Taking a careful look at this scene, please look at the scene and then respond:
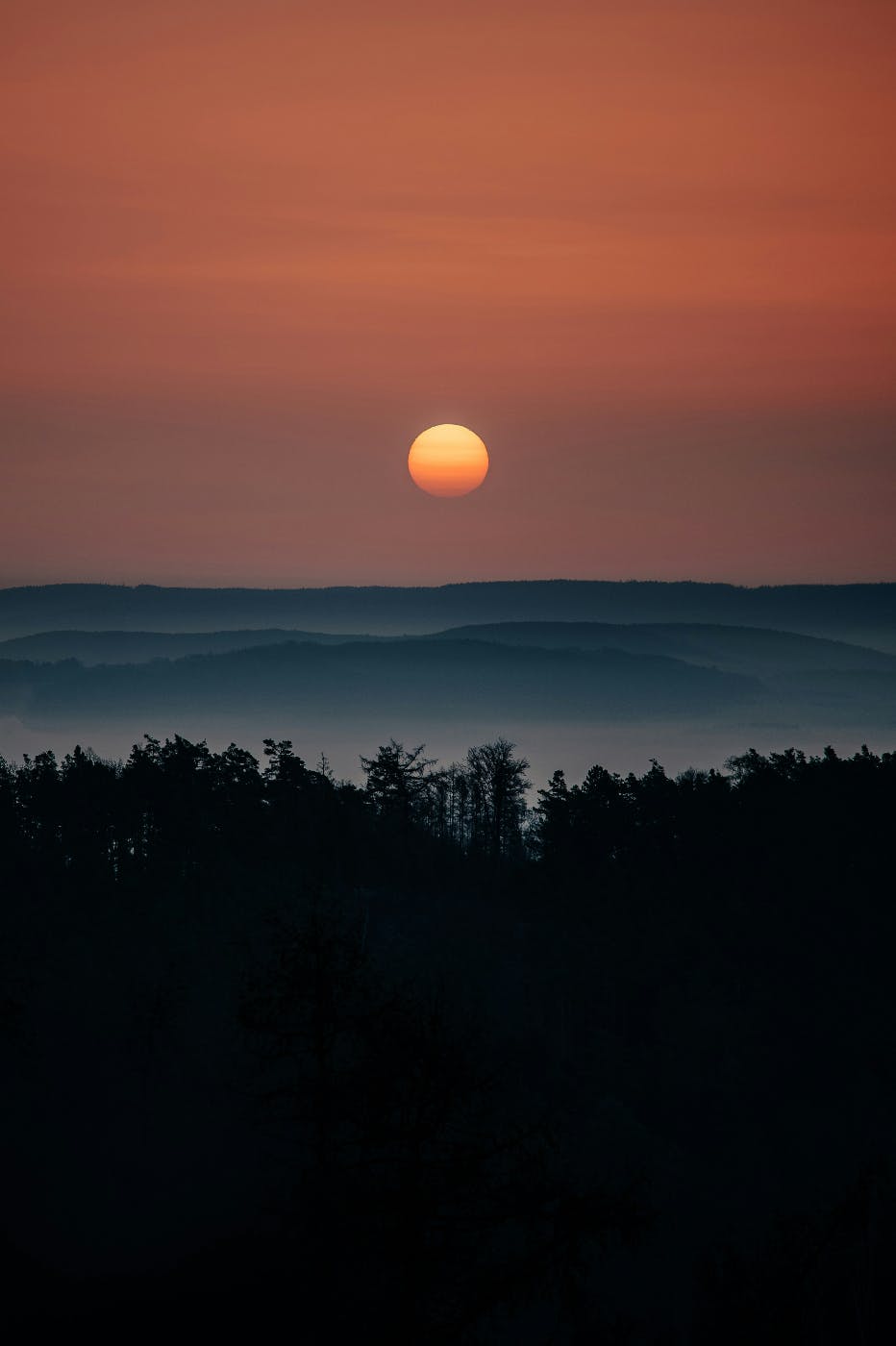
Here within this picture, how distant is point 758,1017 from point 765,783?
686 inches

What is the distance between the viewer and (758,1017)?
216 ft

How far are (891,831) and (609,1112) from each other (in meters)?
28.0

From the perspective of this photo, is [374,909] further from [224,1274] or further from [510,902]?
[224,1274]

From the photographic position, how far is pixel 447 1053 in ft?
79.3

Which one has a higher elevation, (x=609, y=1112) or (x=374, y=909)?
(x=374, y=909)

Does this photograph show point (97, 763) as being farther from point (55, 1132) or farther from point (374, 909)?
point (55, 1132)

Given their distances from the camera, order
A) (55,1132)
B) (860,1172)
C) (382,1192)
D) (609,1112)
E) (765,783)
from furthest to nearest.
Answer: (765,783) < (609,1112) < (860,1172) < (55,1132) < (382,1192)

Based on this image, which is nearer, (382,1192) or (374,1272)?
(382,1192)

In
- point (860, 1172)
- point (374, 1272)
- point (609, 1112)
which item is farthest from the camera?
point (609, 1112)

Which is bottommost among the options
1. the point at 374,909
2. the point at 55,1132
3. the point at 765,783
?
the point at 55,1132

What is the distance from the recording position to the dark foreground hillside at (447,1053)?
26.2 metres

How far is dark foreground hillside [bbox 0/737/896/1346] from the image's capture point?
26.2 metres

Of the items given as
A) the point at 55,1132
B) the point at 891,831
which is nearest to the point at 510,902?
the point at 891,831

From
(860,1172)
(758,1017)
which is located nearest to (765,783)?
(758,1017)
